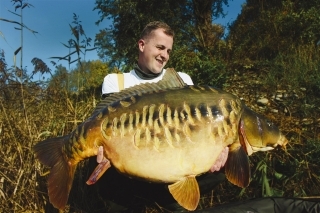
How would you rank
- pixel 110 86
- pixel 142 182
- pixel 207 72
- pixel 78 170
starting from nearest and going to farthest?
pixel 142 182 < pixel 110 86 < pixel 78 170 < pixel 207 72

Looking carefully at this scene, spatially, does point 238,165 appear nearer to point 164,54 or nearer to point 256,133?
point 256,133

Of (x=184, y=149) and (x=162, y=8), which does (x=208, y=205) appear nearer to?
(x=184, y=149)

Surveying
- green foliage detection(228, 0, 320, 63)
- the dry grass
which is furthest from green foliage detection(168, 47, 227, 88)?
green foliage detection(228, 0, 320, 63)

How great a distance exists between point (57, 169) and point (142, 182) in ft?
1.89

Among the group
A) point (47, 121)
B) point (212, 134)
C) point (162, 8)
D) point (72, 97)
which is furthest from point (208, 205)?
point (162, 8)

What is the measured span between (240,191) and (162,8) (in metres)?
5.28

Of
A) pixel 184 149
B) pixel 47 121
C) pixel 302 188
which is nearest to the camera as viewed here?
pixel 184 149

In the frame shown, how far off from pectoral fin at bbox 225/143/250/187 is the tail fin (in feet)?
2.27

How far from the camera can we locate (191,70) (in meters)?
3.88

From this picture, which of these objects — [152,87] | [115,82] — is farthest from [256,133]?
[115,82]

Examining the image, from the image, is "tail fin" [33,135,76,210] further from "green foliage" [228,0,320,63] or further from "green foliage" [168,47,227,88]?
"green foliage" [228,0,320,63]

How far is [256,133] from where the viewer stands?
5.35ft

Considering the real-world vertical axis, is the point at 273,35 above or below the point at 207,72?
above

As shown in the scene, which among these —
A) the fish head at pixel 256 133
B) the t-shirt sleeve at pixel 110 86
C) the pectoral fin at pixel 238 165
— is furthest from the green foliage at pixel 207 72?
the pectoral fin at pixel 238 165
